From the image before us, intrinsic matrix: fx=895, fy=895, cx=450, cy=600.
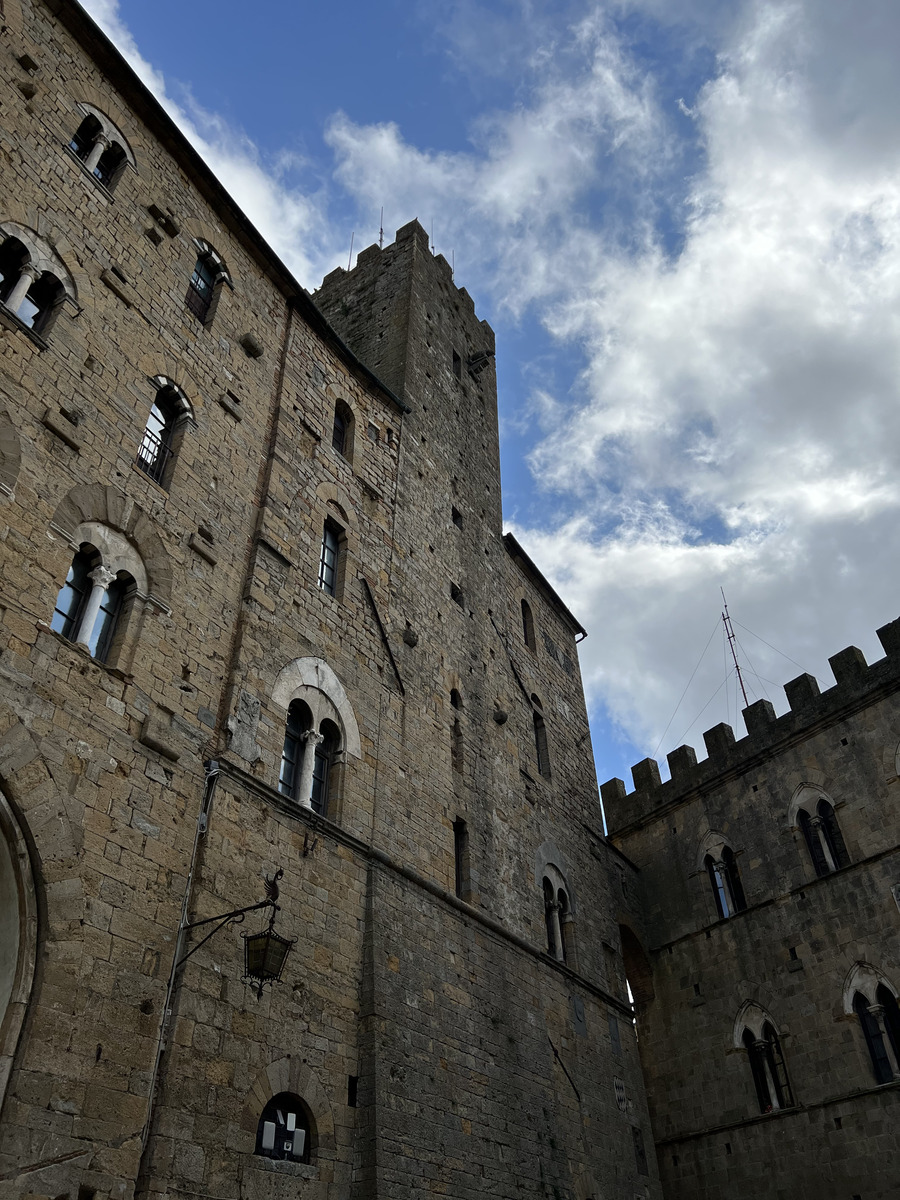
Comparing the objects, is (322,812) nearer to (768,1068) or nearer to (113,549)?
(113,549)

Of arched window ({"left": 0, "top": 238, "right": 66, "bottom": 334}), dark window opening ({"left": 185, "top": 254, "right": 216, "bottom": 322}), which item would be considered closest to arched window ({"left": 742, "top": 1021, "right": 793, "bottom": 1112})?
dark window opening ({"left": 185, "top": 254, "right": 216, "bottom": 322})

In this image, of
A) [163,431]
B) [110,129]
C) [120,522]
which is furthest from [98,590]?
[110,129]

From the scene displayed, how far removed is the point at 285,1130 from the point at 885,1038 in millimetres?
10039

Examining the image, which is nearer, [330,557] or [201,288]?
[201,288]

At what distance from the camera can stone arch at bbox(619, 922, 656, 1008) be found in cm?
1731

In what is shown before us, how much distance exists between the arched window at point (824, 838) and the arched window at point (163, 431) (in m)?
12.6

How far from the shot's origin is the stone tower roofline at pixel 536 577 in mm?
19359

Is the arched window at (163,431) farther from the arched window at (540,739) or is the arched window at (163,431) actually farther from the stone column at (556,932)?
the stone column at (556,932)

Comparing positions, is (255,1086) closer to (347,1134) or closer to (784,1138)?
(347,1134)

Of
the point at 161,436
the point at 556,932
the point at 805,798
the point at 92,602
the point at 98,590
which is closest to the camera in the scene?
the point at 92,602

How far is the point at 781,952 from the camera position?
608 inches

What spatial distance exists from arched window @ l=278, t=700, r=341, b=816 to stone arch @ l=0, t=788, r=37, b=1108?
132 inches

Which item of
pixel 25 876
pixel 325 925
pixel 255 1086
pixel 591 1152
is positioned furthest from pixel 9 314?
pixel 591 1152

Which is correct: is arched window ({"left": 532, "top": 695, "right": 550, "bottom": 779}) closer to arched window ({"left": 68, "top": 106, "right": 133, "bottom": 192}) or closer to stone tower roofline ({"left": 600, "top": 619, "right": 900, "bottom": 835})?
stone tower roofline ({"left": 600, "top": 619, "right": 900, "bottom": 835})
